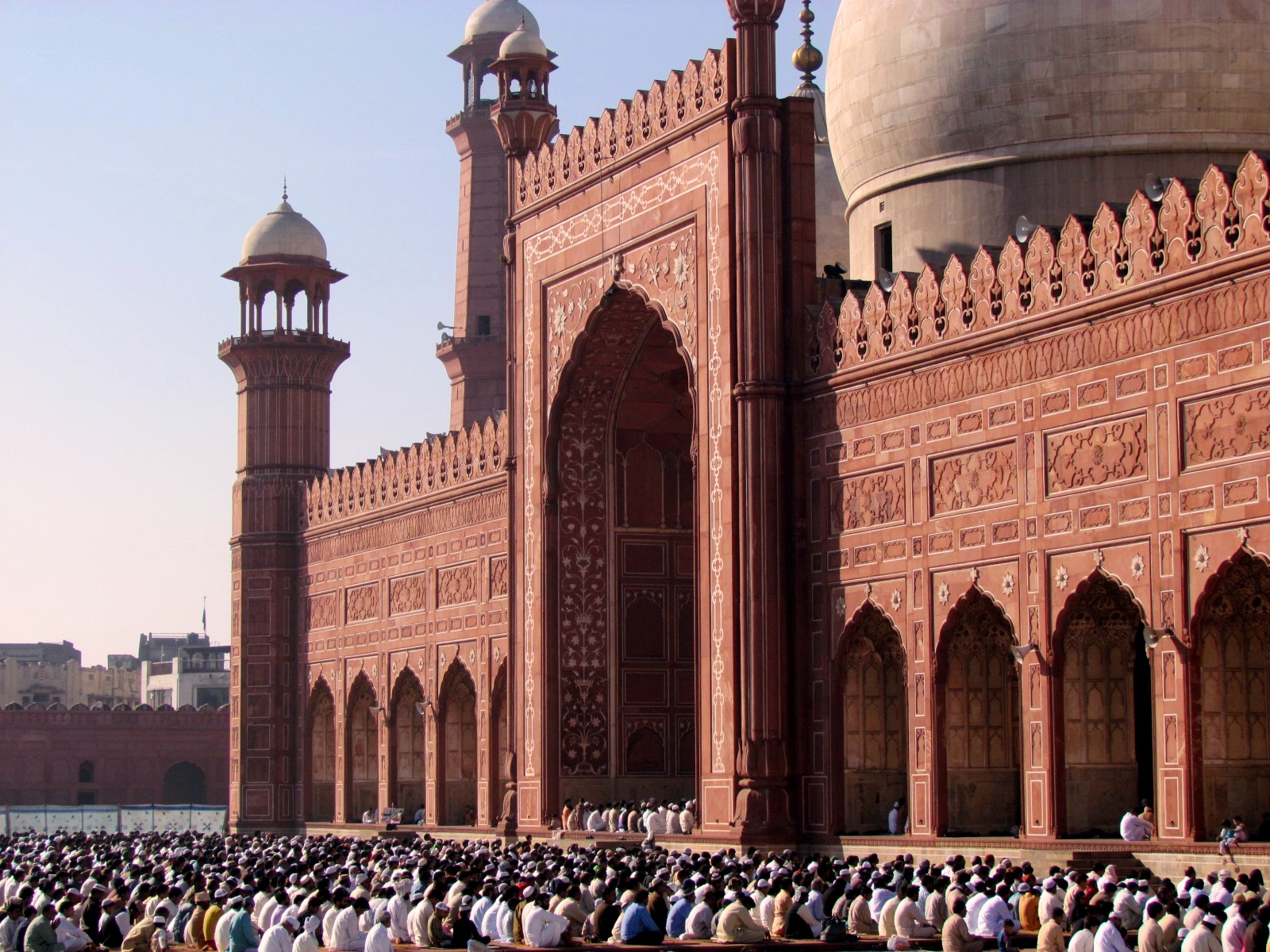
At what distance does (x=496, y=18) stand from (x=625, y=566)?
17376mm

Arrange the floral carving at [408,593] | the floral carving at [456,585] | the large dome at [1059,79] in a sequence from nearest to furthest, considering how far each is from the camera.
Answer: the large dome at [1059,79] < the floral carving at [456,585] < the floral carving at [408,593]

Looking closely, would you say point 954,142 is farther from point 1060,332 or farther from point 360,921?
point 360,921

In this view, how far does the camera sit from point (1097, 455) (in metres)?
15.5

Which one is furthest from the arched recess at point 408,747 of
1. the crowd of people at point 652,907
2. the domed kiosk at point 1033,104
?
the domed kiosk at point 1033,104

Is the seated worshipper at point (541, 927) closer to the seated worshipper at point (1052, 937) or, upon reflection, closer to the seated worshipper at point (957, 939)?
the seated worshipper at point (957, 939)

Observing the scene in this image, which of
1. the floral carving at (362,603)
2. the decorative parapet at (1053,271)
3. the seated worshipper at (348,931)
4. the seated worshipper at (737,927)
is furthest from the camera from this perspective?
the floral carving at (362,603)

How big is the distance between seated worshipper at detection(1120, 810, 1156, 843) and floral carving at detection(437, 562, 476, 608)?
453 inches

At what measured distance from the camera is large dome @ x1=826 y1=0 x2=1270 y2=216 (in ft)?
60.0

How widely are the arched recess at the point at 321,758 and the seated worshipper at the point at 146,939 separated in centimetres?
1560

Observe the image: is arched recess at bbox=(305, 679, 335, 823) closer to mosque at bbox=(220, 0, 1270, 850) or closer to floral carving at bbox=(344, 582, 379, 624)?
floral carving at bbox=(344, 582, 379, 624)

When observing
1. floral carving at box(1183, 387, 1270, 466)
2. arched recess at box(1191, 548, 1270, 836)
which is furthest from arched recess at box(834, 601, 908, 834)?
floral carving at box(1183, 387, 1270, 466)

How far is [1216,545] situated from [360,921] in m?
6.32

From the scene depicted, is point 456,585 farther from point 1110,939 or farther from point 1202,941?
point 1202,941

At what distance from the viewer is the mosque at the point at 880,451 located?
49.0 feet
